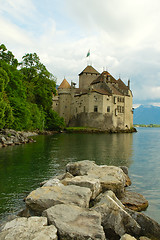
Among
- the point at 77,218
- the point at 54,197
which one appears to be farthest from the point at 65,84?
the point at 77,218

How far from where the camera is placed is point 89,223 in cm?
527

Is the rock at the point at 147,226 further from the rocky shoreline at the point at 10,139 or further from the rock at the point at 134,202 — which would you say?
the rocky shoreline at the point at 10,139

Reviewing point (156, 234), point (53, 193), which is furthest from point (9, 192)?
point (156, 234)

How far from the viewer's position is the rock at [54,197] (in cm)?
636

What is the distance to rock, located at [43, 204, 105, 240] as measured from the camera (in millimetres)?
4859

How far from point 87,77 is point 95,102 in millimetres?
14700

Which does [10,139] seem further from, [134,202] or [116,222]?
[116,222]

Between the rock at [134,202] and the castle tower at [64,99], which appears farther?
the castle tower at [64,99]

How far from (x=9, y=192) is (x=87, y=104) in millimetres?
53721

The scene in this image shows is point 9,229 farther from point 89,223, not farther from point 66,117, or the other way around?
point 66,117

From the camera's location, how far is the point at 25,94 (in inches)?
1483

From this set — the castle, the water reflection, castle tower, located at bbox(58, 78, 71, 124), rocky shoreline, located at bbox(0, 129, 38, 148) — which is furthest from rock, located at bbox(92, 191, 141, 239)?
castle tower, located at bbox(58, 78, 71, 124)

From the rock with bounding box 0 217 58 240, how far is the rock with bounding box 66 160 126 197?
4033mm

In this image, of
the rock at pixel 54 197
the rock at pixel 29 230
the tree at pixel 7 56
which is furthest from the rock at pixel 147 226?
the tree at pixel 7 56
